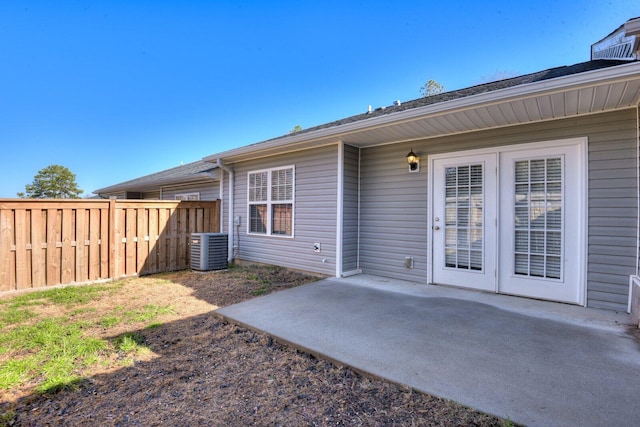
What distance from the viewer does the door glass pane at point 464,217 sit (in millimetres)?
4207

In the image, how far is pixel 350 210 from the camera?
17.3 ft

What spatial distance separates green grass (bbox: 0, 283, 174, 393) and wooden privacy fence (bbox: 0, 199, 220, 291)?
0.63 metres

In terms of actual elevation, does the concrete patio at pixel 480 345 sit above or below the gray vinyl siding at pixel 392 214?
below

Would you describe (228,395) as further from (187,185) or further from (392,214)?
(187,185)

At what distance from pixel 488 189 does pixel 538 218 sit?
690 millimetres

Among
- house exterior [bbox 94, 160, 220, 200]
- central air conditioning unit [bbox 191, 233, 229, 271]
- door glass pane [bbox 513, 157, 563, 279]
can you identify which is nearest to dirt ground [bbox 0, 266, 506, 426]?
door glass pane [bbox 513, 157, 563, 279]

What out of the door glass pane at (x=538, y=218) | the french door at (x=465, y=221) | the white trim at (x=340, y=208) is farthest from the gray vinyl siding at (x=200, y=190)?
the door glass pane at (x=538, y=218)

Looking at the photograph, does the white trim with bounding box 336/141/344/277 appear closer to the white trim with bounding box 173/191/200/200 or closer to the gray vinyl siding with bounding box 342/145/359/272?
the gray vinyl siding with bounding box 342/145/359/272

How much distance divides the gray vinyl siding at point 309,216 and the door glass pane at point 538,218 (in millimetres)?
2693

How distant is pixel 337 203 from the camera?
5109 mm

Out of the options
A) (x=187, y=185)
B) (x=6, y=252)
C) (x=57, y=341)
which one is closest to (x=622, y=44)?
(x=57, y=341)

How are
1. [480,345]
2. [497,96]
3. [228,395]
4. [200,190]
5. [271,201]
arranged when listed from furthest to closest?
[200,190] < [271,201] < [497,96] < [480,345] < [228,395]

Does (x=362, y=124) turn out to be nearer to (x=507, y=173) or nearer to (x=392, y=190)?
(x=392, y=190)

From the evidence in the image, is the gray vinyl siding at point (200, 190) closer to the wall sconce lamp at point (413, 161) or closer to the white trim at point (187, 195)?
the white trim at point (187, 195)
